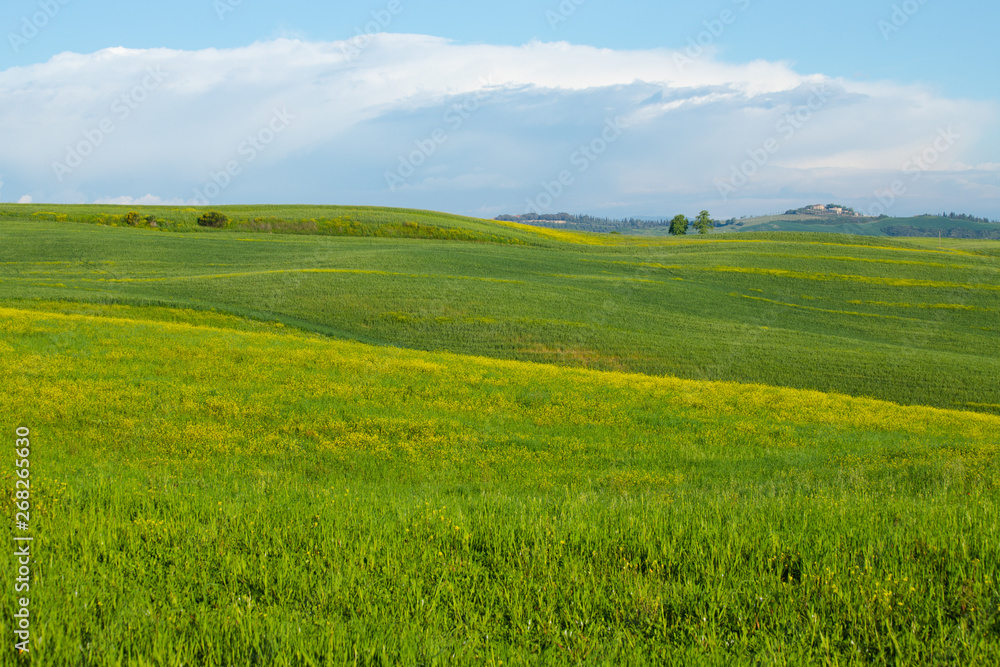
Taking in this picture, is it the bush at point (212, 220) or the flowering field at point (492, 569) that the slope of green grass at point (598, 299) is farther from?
the flowering field at point (492, 569)

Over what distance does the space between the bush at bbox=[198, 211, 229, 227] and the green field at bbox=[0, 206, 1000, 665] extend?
49905 mm

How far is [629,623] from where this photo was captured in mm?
4082

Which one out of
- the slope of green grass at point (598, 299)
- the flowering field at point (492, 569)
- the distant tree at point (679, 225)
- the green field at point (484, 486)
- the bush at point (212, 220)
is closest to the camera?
the flowering field at point (492, 569)

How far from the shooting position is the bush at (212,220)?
87.0 metres

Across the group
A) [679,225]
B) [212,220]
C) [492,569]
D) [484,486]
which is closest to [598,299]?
[484,486]

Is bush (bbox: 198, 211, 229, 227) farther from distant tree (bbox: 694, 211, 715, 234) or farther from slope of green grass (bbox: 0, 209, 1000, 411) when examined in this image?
distant tree (bbox: 694, 211, 715, 234)

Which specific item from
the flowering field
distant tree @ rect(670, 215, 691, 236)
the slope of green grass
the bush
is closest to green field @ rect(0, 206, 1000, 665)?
the flowering field

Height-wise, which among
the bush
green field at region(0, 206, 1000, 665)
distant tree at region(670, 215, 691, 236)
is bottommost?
green field at region(0, 206, 1000, 665)

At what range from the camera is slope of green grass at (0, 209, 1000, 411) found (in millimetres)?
31547

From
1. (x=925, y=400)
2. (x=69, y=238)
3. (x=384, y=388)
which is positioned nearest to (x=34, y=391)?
(x=384, y=388)

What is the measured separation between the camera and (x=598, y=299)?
44.5 meters

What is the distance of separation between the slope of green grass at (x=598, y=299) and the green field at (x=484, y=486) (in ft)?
1.26

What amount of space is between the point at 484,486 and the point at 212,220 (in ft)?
290

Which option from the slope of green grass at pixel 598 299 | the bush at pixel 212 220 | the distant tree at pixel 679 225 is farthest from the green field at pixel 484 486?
the distant tree at pixel 679 225
